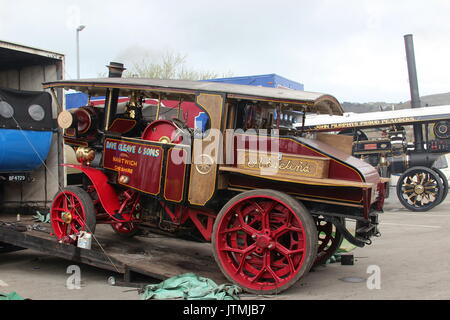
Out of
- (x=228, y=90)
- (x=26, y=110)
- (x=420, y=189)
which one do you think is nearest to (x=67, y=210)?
(x=26, y=110)

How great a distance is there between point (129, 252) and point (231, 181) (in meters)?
1.79

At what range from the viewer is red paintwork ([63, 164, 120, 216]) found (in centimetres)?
603

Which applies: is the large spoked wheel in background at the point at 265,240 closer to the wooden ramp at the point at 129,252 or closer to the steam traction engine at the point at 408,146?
the wooden ramp at the point at 129,252

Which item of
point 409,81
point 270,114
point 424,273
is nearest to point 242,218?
point 270,114

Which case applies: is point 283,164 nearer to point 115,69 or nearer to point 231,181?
point 231,181

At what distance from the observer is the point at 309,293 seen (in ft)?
16.4

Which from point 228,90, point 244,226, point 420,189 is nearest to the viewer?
point 244,226

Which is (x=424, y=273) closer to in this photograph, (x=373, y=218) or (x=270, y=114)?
(x=373, y=218)

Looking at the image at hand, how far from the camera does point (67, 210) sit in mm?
6137

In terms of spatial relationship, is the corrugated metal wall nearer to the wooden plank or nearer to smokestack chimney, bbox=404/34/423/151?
the wooden plank

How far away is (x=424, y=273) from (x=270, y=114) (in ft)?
8.71

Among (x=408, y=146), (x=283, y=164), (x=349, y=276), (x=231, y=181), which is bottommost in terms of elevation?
(x=349, y=276)

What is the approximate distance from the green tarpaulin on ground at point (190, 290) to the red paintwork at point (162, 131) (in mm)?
1555

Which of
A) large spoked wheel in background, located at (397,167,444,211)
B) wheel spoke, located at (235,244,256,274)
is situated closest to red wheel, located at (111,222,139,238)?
wheel spoke, located at (235,244,256,274)
